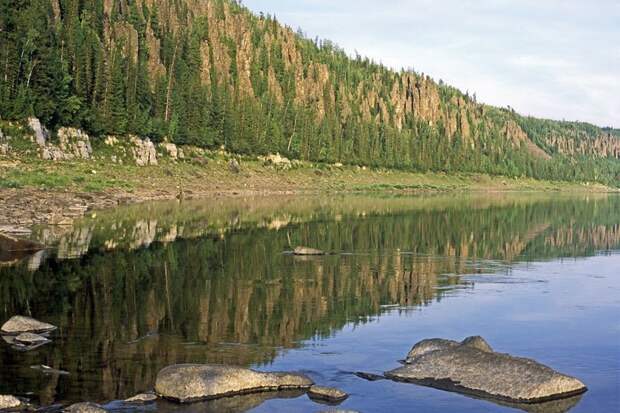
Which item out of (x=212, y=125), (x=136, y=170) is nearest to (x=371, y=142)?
(x=212, y=125)

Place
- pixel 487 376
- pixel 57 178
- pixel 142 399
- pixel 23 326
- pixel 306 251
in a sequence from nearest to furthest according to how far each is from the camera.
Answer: pixel 142 399, pixel 487 376, pixel 23 326, pixel 306 251, pixel 57 178

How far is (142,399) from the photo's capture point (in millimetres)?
14078

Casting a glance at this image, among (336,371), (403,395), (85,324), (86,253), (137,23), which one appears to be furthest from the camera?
(137,23)

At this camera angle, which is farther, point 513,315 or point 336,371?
point 513,315

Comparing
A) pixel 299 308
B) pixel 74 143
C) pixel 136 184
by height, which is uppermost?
pixel 74 143

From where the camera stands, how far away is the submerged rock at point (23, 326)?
19.0 m

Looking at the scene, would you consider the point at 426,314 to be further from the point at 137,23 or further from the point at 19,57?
the point at 137,23

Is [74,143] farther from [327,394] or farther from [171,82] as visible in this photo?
[327,394]

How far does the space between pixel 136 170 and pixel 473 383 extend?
80232 millimetres

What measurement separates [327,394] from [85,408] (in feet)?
15.1

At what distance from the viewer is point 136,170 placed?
9106cm

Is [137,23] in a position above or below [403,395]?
above

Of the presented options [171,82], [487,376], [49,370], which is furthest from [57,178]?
[171,82]

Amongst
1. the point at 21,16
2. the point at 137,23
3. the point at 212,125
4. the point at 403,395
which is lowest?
the point at 403,395
